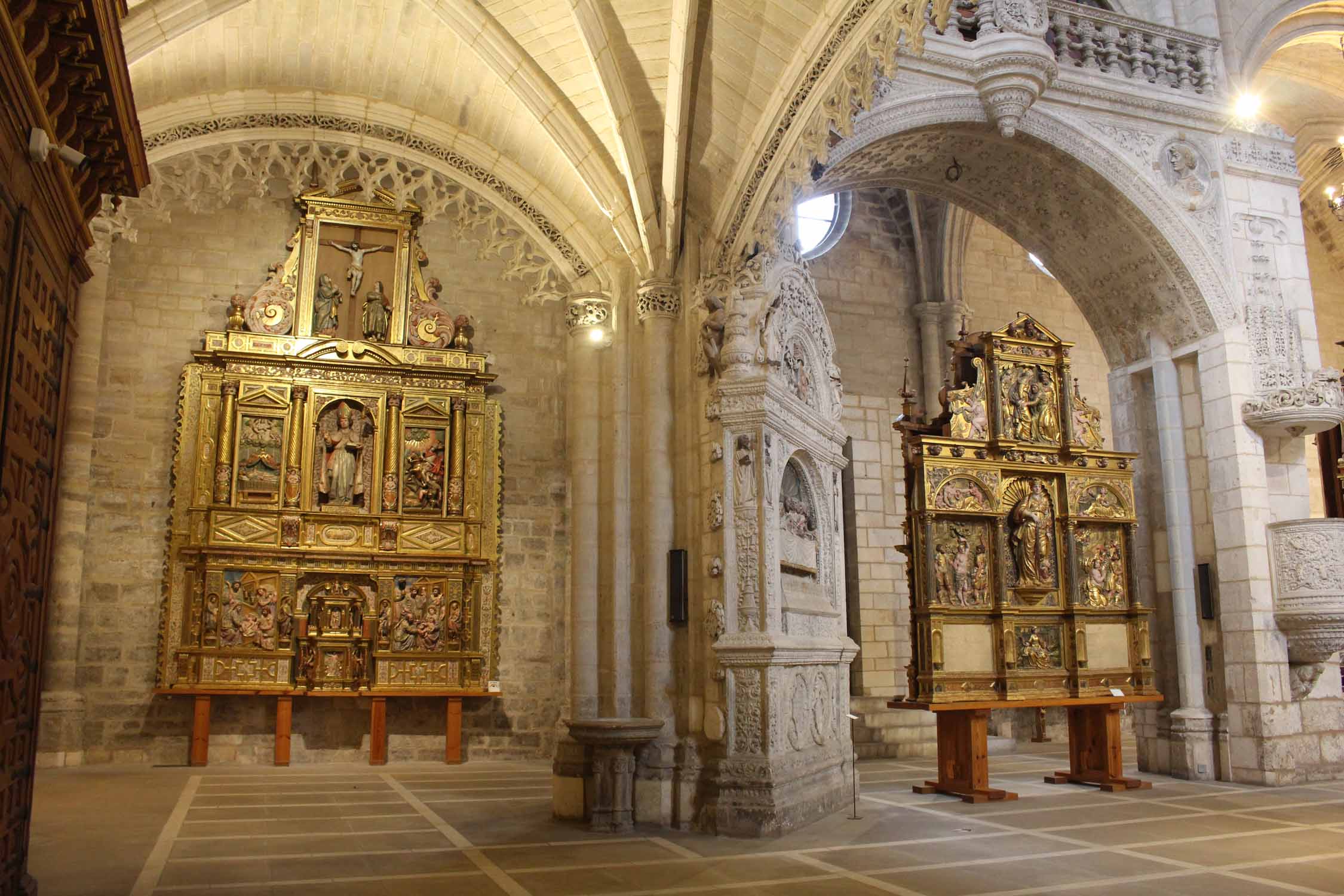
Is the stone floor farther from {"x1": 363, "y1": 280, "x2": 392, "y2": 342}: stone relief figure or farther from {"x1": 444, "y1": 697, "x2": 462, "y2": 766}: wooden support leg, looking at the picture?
{"x1": 363, "y1": 280, "x2": 392, "y2": 342}: stone relief figure

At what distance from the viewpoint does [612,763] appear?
8.14m

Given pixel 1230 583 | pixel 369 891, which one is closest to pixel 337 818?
pixel 369 891

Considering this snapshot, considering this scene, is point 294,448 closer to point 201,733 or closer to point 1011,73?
point 201,733

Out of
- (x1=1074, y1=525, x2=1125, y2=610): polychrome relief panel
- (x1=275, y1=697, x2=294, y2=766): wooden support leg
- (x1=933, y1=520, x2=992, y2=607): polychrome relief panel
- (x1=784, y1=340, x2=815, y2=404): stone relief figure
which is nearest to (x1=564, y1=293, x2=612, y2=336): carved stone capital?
(x1=784, y1=340, x2=815, y2=404): stone relief figure

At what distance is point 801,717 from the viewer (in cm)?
873

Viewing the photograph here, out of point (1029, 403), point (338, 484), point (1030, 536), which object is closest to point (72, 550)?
point (338, 484)

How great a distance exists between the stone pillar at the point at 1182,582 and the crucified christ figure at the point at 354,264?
8.98 metres

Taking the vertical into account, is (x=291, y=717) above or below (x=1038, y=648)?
below

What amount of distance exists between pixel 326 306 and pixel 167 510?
276 cm

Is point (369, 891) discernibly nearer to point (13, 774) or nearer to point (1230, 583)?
point (13, 774)

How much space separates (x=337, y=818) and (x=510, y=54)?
623 centimetres

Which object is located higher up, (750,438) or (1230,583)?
(750,438)

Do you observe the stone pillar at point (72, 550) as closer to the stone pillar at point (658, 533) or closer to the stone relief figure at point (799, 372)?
the stone pillar at point (658, 533)

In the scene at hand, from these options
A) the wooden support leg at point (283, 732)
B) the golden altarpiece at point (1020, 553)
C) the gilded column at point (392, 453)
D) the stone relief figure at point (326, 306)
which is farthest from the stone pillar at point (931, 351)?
the wooden support leg at point (283, 732)
